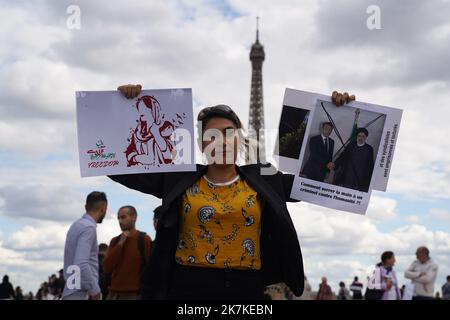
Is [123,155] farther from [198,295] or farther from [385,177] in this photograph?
[385,177]

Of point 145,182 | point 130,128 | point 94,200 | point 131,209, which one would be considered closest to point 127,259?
point 131,209

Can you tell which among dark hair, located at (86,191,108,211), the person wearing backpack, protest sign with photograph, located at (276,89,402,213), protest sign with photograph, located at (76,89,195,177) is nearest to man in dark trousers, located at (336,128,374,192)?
protest sign with photograph, located at (276,89,402,213)

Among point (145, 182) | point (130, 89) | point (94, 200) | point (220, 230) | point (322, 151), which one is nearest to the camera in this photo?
point (220, 230)

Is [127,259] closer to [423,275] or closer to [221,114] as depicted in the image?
[221,114]

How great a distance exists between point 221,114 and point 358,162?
4.66 feet

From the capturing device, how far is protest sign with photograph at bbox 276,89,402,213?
5.95 m

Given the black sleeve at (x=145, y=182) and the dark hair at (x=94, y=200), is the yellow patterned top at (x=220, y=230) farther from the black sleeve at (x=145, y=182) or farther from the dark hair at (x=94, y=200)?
the dark hair at (x=94, y=200)

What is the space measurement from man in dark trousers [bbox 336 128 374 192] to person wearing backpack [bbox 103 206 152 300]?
409cm

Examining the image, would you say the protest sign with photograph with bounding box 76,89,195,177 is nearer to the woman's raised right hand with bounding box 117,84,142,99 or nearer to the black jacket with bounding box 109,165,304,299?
the woman's raised right hand with bounding box 117,84,142,99

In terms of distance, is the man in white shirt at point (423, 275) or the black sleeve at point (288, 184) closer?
the black sleeve at point (288, 184)

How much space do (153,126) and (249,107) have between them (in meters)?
62.3

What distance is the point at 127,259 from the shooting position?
9.49m

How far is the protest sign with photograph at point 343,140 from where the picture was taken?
595 cm

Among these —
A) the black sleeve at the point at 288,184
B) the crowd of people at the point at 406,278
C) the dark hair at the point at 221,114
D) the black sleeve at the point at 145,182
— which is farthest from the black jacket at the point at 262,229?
the crowd of people at the point at 406,278
